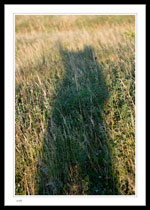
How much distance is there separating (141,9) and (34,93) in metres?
2.42

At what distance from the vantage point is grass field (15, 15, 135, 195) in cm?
239

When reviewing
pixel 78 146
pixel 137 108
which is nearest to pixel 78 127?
pixel 78 146

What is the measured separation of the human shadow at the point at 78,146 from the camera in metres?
2.35

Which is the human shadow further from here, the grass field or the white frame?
the white frame

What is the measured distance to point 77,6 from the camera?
285cm

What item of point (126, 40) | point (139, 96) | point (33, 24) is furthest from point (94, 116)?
point (33, 24)

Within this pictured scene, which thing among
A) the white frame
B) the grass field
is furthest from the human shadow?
the white frame

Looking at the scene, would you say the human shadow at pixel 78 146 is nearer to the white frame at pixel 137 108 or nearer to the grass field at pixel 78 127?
the grass field at pixel 78 127

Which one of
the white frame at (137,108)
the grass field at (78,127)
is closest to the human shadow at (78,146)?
the grass field at (78,127)

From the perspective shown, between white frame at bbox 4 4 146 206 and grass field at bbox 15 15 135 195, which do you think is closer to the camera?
white frame at bbox 4 4 146 206

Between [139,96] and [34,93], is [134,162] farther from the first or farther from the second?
[34,93]

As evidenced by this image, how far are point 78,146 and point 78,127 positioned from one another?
397 mm

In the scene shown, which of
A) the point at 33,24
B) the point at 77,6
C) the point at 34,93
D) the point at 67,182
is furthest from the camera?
the point at 33,24

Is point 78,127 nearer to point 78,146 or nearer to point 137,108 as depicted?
point 78,146
